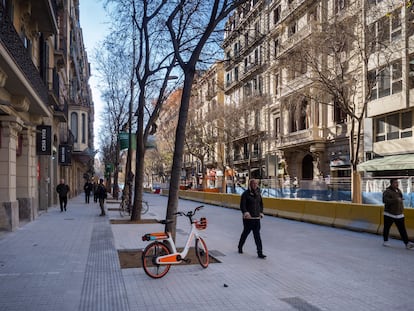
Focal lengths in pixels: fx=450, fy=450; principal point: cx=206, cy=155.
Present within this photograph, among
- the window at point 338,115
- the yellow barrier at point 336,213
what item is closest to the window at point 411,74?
the window at point 338,115

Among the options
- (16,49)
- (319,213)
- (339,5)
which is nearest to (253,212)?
(16,49)

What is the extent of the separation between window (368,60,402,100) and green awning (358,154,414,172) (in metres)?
3.99

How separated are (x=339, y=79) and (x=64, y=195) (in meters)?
14.8

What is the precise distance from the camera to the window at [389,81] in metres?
26.1

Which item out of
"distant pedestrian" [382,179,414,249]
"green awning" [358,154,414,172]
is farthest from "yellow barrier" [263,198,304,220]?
"green awning" [358,154,414,172]

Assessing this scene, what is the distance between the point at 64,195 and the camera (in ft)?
75.6

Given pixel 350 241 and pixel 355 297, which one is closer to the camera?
pixel 355 297

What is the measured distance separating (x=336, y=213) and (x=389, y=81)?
48.4 feet

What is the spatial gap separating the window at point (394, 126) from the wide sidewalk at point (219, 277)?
55.7 ft

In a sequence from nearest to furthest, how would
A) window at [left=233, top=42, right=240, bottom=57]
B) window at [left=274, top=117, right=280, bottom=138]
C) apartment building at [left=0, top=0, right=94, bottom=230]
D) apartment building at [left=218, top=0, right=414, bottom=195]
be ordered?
apartment building at [left=0, top=0, right=94, bottom=230] < window at [left=233, top=42, right=240, bottom=57] < apartment building at [left=218, top=0, right=414, bottom=195] < window at [left=274, top=117, right=280, bottom=138]

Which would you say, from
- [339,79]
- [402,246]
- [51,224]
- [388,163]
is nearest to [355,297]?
[402,246]

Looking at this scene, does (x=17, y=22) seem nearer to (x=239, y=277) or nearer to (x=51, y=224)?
(x=51, y=224)

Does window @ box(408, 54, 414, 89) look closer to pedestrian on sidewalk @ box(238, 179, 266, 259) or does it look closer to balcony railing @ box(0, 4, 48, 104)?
pedestrian on sidewalk @ box(238, 179, 266, 259)

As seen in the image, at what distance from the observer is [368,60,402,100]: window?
85.6ft
